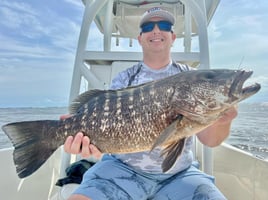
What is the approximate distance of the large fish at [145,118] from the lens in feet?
4.99

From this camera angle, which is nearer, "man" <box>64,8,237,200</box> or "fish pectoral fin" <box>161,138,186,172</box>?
"fish pectoral fin" <box>161,138,186,172</box>

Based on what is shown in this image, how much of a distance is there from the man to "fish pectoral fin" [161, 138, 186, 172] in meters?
0.30

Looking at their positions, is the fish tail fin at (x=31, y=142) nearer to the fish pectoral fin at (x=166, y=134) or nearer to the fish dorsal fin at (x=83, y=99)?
the fish dorsal fin at (x=83, y=99)

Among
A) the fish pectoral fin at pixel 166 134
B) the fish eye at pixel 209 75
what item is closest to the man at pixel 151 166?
the fish eye at pixel 209 75

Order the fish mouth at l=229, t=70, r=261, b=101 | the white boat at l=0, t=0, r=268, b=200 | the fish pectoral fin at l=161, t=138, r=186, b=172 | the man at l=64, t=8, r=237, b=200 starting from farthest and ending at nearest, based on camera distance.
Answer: the white boat at l=0, t=0, r=268, b=200 < the man at l=64, t=8, r=237, b=200 < the fish pectoral fin at l=161, t=138, r=186, b=172 < the fish mouth at l=229, t=70, r=261, b=101

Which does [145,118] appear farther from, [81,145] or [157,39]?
[157,39]

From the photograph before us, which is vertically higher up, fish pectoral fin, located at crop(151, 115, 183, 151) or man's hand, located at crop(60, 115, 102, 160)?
fish pectoral fin, located at crop(151, 115, 183, 151)

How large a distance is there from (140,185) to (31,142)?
0.72 metres

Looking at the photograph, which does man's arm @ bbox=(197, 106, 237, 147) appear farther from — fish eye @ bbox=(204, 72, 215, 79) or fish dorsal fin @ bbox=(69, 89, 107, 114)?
fish dorsal fin @ bbox=(69, 89, 107, 114)

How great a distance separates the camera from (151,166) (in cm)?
199

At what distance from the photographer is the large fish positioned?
152cm

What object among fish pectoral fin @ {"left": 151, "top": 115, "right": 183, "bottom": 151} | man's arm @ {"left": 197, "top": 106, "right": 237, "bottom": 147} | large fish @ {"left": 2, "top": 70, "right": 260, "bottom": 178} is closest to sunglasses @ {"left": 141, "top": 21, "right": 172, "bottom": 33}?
large fish @ {"left": 2, "top": 70, "right": 260, "bottom": 178}

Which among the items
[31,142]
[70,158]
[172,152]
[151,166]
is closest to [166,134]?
[172,152]

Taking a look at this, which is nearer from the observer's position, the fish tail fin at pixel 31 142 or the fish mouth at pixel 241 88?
the fish mouth at pixel 241 88
